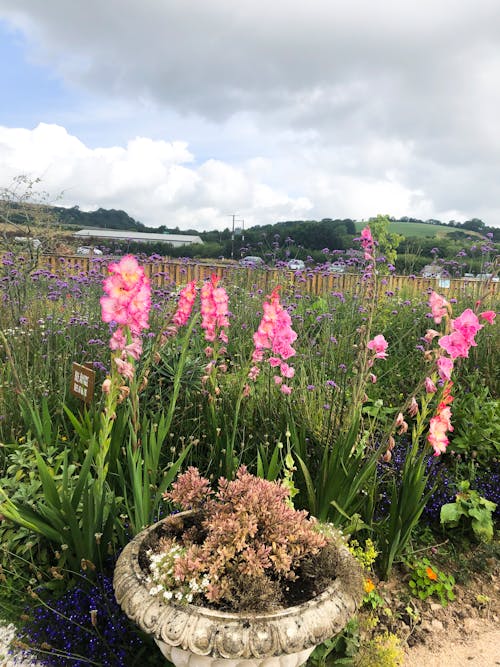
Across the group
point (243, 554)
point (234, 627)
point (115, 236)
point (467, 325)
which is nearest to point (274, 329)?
point (467, 325)

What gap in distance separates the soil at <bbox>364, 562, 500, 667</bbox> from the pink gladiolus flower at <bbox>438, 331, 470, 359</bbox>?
1.35 meters

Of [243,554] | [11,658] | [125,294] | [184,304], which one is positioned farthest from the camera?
[184,304]

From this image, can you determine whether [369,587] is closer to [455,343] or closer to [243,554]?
[243,554]

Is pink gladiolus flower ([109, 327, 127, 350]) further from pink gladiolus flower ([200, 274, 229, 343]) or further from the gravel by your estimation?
the gravel

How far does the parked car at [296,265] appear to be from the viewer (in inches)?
258

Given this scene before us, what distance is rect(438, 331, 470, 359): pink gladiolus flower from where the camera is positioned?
6.58ft

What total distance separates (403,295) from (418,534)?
530cm

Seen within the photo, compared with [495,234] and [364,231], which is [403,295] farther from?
[364,231]

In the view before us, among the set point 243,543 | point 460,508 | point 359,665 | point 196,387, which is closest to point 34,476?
point 196,387

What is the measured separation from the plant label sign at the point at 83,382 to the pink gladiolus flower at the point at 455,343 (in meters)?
1.76

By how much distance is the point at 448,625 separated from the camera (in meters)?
2.40

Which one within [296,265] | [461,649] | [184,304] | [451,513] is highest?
[296,265]

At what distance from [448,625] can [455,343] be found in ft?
4.91

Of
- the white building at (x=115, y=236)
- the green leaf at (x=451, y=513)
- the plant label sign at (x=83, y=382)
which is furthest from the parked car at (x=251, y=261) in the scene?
the green leaf at (x=451, y=513)
